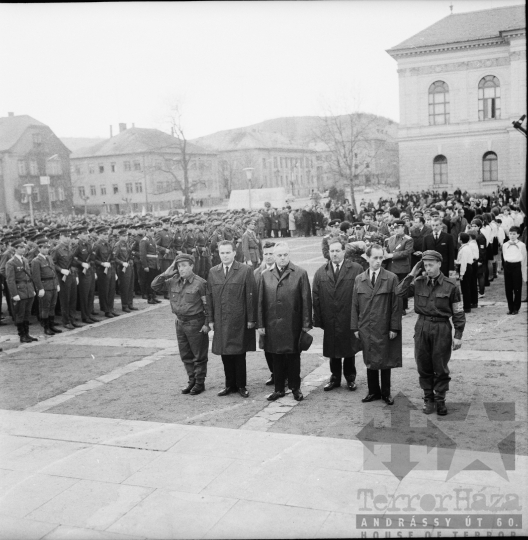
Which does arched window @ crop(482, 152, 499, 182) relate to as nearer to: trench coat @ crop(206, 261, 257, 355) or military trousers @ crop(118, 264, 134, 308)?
military trousers @ crop(118, 264, 134, 308)

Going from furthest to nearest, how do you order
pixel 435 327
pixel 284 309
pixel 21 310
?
pixel 21 310 → pixel 284 309 → pixel 435 327

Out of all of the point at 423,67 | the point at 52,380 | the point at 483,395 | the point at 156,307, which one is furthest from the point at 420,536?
the point at 423,67

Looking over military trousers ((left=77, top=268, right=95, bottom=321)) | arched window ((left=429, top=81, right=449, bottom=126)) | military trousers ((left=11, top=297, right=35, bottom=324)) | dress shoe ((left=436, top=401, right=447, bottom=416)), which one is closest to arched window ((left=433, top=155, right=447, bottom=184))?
arched window ((left=429, top=81, right=449, bottom=126))

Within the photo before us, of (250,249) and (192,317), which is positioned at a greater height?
(250,249)

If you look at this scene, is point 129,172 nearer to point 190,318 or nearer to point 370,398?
point 190,318

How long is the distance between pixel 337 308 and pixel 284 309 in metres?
0.71

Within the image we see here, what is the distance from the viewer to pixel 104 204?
49812mm

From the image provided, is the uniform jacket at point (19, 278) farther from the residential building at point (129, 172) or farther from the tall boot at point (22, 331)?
the residential building at point (129, 172)

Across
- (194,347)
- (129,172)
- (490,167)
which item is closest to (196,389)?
(194,347)

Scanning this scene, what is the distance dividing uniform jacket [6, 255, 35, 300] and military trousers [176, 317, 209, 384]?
17.0 ft

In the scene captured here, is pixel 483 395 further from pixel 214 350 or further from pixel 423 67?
pixel 423 67

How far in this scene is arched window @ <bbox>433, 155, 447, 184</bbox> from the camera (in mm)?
48656

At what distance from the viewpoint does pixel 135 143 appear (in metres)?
53.0

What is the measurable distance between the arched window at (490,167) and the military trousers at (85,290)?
129 ft
